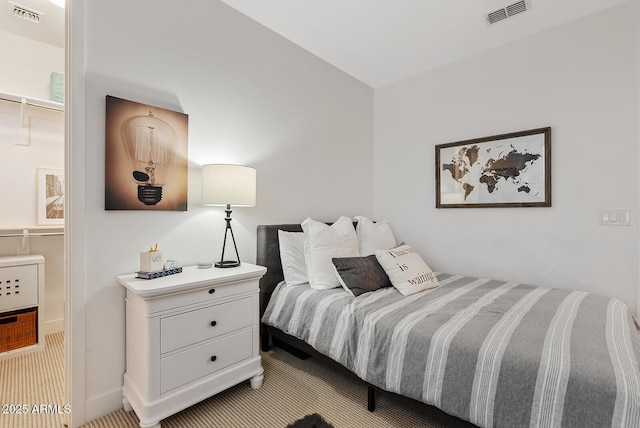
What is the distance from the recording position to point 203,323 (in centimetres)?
169

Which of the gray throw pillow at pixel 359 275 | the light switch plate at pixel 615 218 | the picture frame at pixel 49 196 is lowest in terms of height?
the gray throw pillow at pixel 359 275

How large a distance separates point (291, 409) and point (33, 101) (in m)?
3.13

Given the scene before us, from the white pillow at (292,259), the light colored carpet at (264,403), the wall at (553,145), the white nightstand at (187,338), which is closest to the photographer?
the white nightstand at (187,338)

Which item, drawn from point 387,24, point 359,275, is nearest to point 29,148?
point 359,275

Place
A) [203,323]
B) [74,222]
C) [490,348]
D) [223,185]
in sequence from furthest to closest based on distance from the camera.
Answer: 1. [223,185]
2. [203,323]
3. [74,222]
4. [490,348]

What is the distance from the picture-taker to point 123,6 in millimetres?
1771

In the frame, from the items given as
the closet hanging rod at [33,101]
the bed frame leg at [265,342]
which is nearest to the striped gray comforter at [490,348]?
the bed frame leg at [265,342]

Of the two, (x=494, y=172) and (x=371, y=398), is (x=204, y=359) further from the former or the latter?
(x=494, y=172)

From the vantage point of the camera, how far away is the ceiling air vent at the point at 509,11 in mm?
2207

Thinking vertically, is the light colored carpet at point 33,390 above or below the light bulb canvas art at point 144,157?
below

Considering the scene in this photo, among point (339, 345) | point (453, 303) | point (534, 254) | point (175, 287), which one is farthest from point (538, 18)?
point (175, 287)

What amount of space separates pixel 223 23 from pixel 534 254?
10.3 feet

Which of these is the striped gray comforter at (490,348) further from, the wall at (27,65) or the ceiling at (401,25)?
the wall at (27,65)

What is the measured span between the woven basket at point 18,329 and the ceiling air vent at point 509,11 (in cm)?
434
